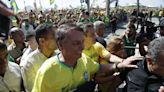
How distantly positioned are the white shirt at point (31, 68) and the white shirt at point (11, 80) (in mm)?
71

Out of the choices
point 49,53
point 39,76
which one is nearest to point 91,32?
point 49,53

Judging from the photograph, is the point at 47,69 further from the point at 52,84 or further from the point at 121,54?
the point at 121,54

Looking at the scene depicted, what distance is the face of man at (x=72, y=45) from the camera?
8.88ft

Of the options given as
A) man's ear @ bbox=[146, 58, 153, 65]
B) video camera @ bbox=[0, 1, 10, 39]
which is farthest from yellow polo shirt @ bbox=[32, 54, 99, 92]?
video camera @ bbox=[0, 1, 10, 39]

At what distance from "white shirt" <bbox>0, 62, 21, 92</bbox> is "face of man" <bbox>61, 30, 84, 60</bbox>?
0.83m

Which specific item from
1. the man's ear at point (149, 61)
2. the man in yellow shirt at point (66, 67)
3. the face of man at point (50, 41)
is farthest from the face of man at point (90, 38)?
the man's ear at point (149, 61)

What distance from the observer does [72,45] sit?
271cm

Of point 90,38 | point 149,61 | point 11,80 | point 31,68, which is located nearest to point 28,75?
point 31,68

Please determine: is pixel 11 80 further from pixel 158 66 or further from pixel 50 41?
pixel 158 66

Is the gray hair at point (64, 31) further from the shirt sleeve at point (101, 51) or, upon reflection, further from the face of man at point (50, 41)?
the shirt sleeve at point (101, 51)

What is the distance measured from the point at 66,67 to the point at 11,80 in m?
0.86

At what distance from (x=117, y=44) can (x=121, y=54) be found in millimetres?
156

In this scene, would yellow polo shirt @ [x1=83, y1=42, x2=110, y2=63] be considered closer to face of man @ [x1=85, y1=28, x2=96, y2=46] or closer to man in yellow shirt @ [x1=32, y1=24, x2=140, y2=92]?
face of man @ [x1=85, y1=28, x2=96, y2=46]

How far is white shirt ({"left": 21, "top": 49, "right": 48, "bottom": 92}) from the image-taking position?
3.46 meters
